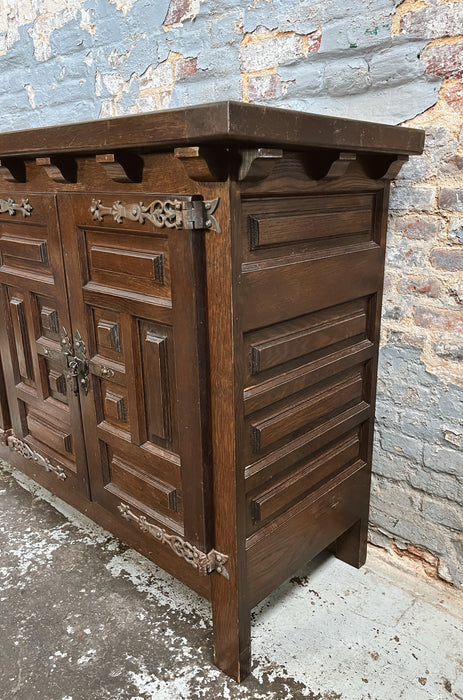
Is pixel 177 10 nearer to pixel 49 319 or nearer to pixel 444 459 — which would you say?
pixel 49 319

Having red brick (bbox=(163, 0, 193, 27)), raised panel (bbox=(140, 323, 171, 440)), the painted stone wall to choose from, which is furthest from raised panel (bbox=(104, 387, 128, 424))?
red brick (bbox=(163, 0, 193, 27))

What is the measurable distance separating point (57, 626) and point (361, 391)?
1146 millimetres

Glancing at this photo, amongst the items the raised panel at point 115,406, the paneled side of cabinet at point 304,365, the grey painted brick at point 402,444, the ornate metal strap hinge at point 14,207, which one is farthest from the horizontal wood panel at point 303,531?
the ornate metal strap hinge at point 14,207

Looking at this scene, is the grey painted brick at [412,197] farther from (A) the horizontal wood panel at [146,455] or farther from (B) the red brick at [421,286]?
(A) the horizontal wood panel at [146,455]

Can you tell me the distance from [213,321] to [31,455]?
3.65 ft

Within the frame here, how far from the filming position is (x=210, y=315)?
1.15 meters

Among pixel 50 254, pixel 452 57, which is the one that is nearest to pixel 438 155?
pixel 452 57

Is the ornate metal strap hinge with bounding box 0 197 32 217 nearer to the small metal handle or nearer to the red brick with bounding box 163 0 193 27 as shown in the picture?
the small metal handle

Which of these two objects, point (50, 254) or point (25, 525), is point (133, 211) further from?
point (25, 525)

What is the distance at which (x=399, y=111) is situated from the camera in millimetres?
1491

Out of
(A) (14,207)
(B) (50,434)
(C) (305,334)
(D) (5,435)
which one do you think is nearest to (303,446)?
(C) (305,334)

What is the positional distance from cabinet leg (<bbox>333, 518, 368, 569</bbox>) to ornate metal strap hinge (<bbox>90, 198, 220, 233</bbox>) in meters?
1.17

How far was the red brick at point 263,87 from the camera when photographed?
1.72 m

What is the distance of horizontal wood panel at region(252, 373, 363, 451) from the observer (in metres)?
1.27
